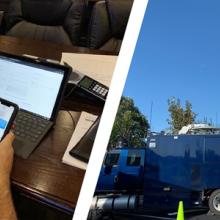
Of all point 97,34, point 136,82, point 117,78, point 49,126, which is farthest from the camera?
point 97,34

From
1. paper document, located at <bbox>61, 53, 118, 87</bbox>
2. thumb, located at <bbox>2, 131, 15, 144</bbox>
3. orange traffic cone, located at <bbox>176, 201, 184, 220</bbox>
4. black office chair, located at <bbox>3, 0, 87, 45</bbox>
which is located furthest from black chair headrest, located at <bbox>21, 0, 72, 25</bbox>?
orange traffic cone, located at <bbox>176, 201, 184, 220</bbox>

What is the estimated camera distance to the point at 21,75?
2.89ft

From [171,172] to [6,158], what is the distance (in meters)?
0.29

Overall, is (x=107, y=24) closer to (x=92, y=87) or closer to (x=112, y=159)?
(x=92, y=87)

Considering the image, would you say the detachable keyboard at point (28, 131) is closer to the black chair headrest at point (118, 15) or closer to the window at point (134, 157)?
the window at point (134, 157)

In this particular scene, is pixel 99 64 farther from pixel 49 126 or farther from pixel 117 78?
pixel 117 78

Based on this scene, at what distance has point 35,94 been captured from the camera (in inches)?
33.7

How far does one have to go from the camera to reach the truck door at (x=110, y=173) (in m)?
0.65

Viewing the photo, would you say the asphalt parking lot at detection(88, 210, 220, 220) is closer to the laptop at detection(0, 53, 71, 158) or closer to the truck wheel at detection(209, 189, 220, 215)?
the truck wheel at detection(209, 189, 220, 215)

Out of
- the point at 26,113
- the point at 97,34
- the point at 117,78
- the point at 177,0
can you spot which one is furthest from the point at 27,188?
the point at 97,34

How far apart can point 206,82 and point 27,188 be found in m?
0.37

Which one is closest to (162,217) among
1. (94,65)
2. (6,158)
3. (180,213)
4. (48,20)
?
(180,213)

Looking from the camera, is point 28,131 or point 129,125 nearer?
point 129,125

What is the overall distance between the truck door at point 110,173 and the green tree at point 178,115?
112mm
